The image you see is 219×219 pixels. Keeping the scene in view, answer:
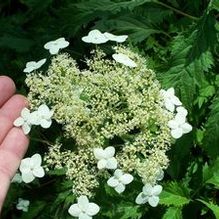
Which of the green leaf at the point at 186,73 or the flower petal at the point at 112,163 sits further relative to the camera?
the green leaf at the point at 186,73

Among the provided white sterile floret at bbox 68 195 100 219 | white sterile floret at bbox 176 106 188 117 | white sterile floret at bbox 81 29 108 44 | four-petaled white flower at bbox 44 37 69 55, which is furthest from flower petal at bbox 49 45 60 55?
white sterile floret at bbox 68 195 100 219

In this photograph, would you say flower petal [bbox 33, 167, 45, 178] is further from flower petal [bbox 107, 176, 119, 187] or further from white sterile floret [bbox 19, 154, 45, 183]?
flower petal [bbox 107, 176, 119, 187]

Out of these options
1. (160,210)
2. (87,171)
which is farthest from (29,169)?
(160,210)

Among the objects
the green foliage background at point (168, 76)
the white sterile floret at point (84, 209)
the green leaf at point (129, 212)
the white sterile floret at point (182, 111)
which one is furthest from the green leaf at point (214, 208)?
the white sterile floret at point (84, 209)

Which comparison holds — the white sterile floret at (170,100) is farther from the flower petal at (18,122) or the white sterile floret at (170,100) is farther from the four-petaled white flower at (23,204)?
the four-petaled white flower at (23,204)

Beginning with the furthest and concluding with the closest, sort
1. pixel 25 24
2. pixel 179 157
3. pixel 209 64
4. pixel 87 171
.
Result: pixel 25 24, pixel 179 157, pixel 209 64, pixel 87 171

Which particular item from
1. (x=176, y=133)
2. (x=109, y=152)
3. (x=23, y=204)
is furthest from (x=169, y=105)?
(x=23, y=204)

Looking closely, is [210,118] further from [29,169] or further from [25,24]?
[25,24]

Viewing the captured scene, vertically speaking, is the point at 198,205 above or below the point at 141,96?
below
